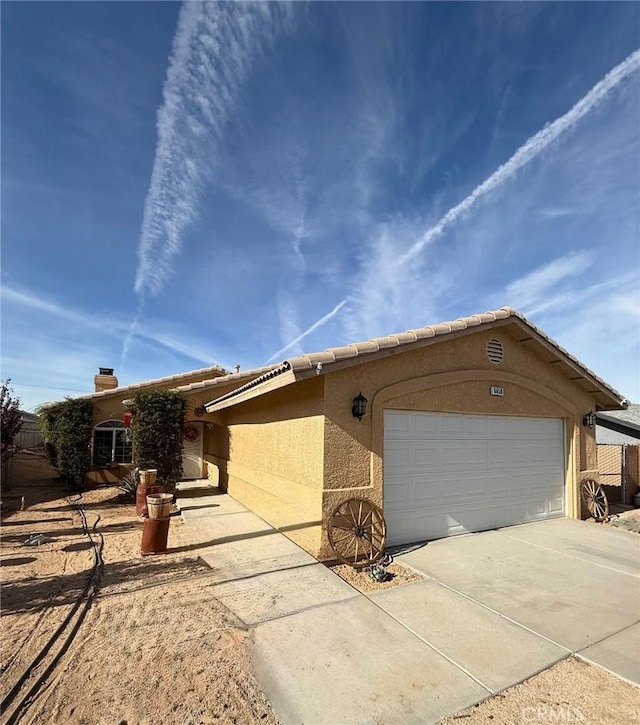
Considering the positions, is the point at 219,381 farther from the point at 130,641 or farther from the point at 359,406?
the point at 130,641

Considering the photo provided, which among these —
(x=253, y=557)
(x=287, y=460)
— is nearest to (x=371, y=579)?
(x=253, y=557)

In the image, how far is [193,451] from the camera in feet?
56.5

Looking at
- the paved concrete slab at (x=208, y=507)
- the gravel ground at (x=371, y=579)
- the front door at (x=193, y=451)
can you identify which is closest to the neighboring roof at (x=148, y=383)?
the front door at (x=193, y=451)

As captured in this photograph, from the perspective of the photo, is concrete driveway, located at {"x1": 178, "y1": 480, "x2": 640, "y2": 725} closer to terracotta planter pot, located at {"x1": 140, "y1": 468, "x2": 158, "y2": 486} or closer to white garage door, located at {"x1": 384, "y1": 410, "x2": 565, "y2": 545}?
white garage door, located at {"x1": 384, "y1": 410, "x2": 565, "y2": 545}

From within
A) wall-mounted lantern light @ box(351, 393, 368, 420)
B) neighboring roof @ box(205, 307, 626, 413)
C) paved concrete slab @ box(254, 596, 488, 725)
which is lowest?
paved concrete slab @ box(254, 596, 488, 725)

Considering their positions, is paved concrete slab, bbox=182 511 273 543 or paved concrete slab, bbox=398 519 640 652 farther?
paved concrete slab, bbox=182 511 273 543

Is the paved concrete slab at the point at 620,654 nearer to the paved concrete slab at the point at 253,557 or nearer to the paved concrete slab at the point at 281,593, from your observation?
the paved concrete slab at the point at 281,593

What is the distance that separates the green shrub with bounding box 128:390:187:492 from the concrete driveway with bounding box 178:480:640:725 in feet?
20.0

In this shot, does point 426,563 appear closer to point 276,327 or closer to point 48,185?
point 48,185

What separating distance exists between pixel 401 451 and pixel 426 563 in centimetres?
182

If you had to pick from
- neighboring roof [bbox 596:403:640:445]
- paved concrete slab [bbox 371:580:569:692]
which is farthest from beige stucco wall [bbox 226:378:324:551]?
neighboring roof [bbox 596:403:640:445]

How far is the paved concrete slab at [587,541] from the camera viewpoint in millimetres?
6762

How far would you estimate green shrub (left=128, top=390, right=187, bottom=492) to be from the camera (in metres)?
12.4

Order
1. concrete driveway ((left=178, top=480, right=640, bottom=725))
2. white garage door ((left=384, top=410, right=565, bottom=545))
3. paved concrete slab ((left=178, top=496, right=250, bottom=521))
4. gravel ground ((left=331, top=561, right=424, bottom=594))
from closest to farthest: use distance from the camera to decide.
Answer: concrete driveway ((left=178, top=480, right=640, bottom=725)) → gravel ground ((left=331, top=561, right=424, bottom=594)) → white garage door ((left=384, top=410, right=565, bottom=545)) → paved concrete slab ((left=178, top=496, right=250, bottom=521))
